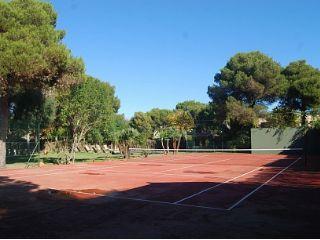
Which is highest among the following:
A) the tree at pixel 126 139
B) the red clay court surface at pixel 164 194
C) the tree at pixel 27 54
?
the tree at pixel 27 54

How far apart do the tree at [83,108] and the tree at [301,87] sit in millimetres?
20483

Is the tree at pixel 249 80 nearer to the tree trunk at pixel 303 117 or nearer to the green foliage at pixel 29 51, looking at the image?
the tree trunk at pixel 303 117

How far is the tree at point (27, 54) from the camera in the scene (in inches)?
813

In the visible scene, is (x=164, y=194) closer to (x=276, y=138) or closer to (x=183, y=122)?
(x=276, y=138)

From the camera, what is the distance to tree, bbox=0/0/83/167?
20.6m

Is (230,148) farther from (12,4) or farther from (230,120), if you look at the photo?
Result: (12,4)

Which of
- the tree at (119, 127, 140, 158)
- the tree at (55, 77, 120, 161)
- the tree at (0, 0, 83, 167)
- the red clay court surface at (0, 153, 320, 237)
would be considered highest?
the tree at (0, 0, 83, 167)

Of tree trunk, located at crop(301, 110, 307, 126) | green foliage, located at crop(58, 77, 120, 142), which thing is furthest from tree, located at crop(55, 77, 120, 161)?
tree trunk, located at crop(301, 110, 307, 126)

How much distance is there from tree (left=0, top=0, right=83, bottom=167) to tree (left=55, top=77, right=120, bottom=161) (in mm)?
4506

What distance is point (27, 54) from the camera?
2081cm

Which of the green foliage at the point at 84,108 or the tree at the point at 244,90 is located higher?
the tree at the point at 244,90

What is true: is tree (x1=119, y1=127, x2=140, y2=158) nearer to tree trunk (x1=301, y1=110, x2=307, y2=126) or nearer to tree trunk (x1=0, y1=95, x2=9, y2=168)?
tree trunk (x1=0, y1=95, x2=9, y2=168)

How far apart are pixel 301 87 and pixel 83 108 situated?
75.3ft

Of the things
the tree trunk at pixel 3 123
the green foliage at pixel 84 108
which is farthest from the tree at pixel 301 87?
the tree trunk at pixel 3 123
